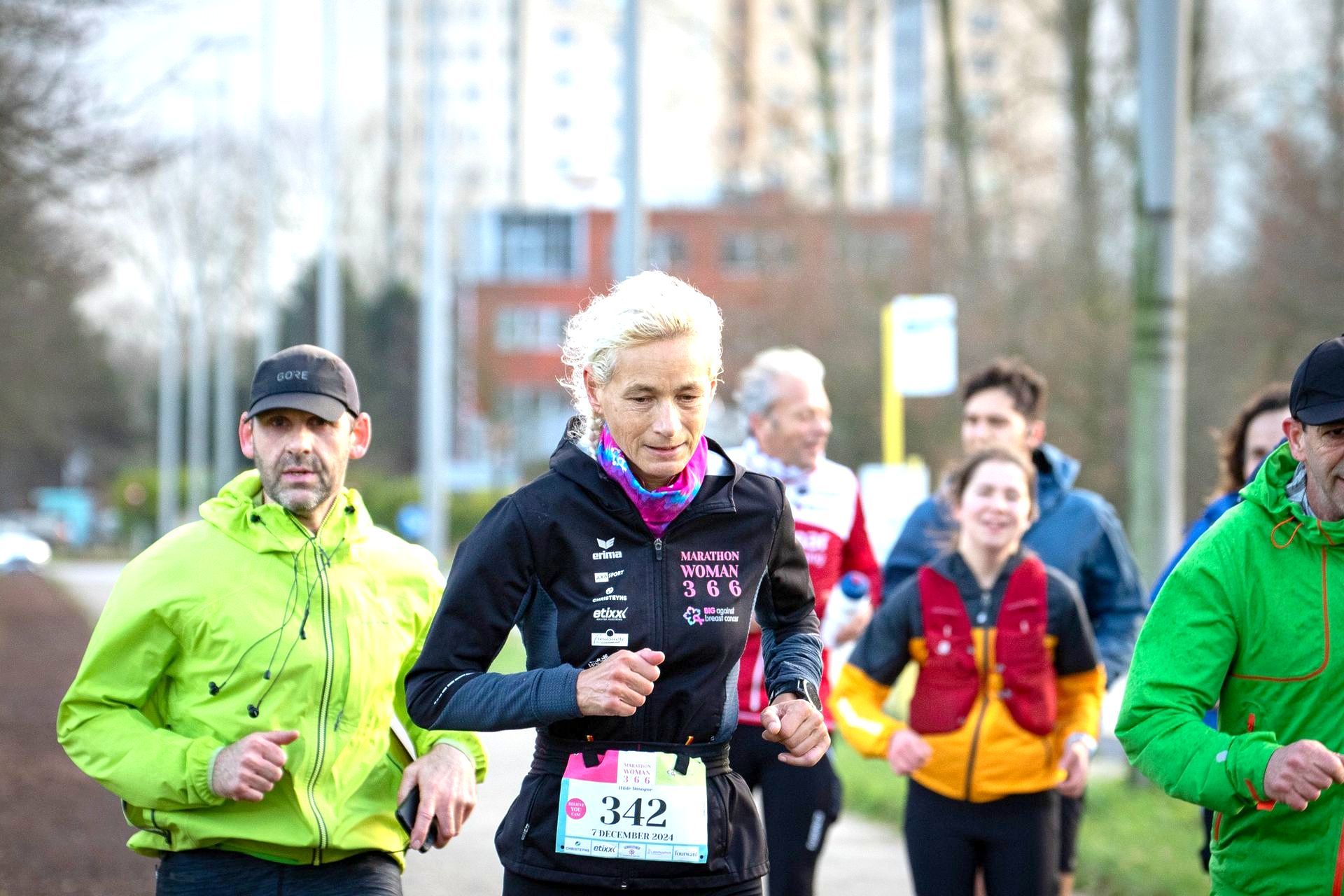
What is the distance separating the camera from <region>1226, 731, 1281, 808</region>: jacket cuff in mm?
3176

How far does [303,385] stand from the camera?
166 inches

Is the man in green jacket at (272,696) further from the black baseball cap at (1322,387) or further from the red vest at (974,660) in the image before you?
the black baseball cap at (1322,387)

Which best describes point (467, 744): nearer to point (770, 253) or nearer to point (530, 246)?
point (770, 253)

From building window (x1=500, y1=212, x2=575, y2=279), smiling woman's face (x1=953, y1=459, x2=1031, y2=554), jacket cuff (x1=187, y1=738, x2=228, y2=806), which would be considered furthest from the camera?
building window (x1=500, y1=212, x2=575, y2=279)

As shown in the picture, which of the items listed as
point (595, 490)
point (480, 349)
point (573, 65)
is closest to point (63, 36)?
point (595, 490)

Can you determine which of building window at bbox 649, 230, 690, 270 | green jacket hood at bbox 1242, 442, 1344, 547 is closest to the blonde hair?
green jacket hood at bbox 1242, 442, 1344, 547

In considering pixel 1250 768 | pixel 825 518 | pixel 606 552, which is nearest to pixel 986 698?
pixel 825 518

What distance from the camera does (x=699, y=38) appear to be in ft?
96.8

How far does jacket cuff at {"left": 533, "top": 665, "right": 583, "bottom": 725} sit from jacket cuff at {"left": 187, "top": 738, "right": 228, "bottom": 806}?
1004 mm

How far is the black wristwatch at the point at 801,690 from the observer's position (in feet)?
11.5

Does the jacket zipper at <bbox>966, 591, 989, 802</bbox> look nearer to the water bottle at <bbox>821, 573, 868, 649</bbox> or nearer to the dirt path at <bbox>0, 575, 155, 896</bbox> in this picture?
the water bottle at <bbox>821, 573, 868, 649</bbox>

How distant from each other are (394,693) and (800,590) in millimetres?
1121

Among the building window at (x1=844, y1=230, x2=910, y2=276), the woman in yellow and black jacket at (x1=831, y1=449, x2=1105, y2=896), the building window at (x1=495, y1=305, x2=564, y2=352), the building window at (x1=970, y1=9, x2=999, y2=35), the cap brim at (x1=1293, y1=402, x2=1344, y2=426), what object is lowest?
the woman in yellow and black jacket at (x1=831, y1=449, x2=1105, y2=896)

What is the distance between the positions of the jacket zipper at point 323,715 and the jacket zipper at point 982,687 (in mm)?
2104
